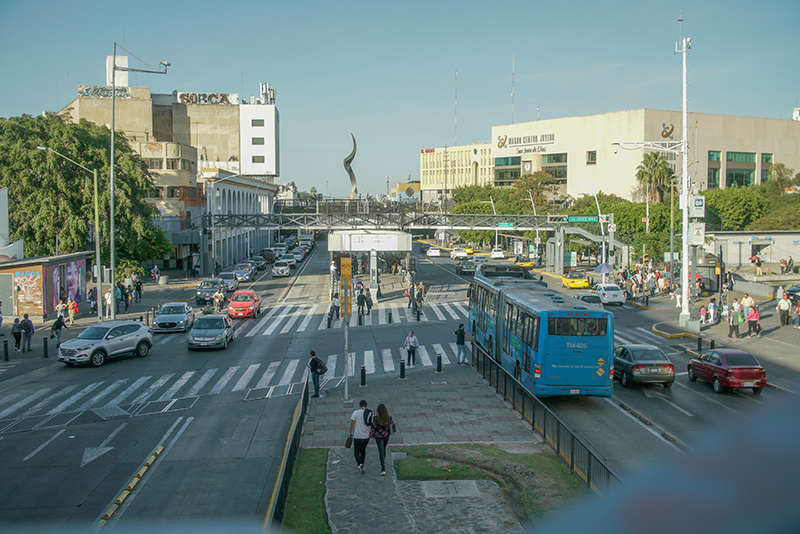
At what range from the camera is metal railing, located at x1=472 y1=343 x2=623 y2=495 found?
9953mm

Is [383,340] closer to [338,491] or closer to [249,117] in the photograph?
[338,491]

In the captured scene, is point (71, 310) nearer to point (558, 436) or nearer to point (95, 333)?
point (95, 333)

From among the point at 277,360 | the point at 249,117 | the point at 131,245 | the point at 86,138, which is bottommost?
the point at 277,360

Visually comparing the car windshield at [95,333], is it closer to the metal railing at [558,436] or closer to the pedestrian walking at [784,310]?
the metal railing at [558,436]

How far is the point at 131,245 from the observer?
160ft

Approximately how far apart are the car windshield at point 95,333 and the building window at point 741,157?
111198 millimetres

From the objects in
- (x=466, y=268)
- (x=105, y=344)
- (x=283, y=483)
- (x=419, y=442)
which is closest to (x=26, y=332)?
(x=105, y=344)

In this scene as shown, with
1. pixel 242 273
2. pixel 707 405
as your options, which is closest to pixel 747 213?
pixel 242 273

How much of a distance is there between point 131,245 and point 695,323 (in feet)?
131

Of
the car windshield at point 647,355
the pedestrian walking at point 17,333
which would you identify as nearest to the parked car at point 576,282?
the car windshield at point 647,355

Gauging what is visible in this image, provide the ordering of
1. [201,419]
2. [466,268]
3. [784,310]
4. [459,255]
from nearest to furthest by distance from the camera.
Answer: [201,419] < [784,310] < [466,268] < [459,255]

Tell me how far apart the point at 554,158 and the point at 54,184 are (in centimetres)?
9513

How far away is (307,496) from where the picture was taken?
35.3 feet

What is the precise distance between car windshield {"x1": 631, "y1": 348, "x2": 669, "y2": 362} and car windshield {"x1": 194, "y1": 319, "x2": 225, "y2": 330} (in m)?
17.6
